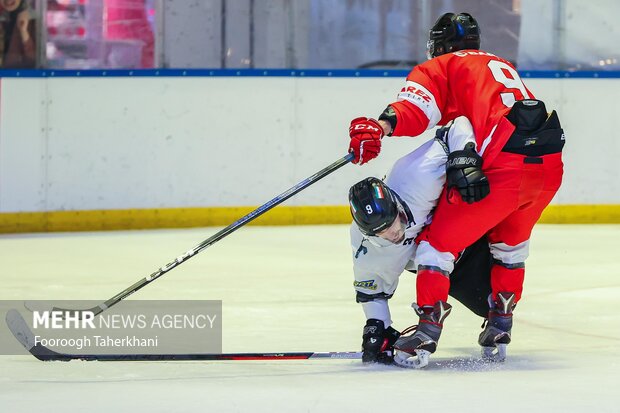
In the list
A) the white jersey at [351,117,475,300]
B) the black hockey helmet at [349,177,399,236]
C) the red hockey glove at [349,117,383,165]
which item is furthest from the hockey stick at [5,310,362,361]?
the red hockey glove at [349,117,383,165]

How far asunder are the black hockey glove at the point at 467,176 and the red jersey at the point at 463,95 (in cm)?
11

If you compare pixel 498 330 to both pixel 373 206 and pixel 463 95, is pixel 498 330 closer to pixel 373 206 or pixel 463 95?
pixel 373 206

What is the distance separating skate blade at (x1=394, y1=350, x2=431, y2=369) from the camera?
3.64m

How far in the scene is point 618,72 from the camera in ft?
27.5

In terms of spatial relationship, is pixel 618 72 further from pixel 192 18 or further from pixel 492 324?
pixel 492 324

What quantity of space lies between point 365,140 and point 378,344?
589 millimetres

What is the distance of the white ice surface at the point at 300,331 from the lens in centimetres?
317

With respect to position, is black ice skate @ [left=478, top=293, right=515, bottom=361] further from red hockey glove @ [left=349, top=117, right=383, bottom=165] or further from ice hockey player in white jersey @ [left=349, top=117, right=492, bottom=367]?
Answer: red hockey glove @ [left=349, top=117, right=383, bottom=165]

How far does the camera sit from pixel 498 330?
384 cm

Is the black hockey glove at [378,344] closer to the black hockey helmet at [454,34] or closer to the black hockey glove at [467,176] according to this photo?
the black hockey glove at [467,176]

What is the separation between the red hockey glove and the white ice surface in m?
0.60

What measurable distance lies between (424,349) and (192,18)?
475 centimetres
